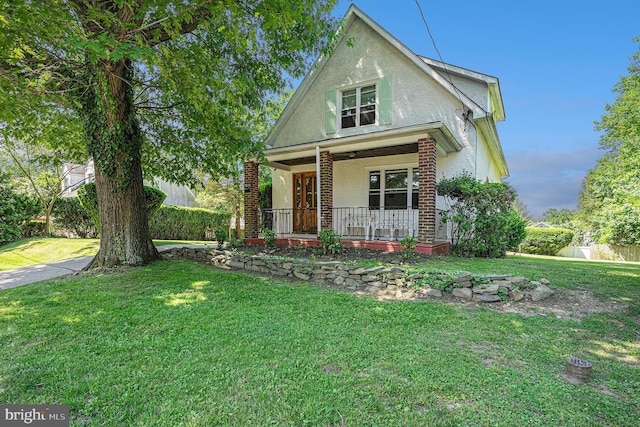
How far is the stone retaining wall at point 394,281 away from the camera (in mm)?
4566

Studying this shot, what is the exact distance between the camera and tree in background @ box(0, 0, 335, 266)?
4469 mm

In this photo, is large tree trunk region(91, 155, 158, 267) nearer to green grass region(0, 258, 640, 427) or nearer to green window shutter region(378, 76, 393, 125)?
green grass region(0, 258, 640, 427)

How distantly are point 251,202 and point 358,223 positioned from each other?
147 inches

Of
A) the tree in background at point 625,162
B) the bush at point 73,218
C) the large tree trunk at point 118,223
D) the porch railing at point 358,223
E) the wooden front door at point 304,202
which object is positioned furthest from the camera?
the tree in background at point 625,162

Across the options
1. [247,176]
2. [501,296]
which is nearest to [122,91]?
[247,176]

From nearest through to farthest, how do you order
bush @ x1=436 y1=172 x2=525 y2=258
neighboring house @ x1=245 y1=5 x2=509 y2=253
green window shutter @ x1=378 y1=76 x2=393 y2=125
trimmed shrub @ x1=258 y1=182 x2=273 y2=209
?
bush @ x1=436 y1=172 x2=525 y2=258 → neighboring house @ x1=245 y1=5 x2=509 y2=253 → green window shutter @ x1=378 y1=76 x2=393 y2=125 → trimmed shrub @ x1=258 y1=182 x2=273 y2=209

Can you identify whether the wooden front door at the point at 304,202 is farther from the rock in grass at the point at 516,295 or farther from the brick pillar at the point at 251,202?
the rock in grass at the point at 516,295

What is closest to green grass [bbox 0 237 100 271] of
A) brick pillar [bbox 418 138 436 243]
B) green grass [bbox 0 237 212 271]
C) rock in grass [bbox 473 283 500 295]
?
green grass [bbox 0 237 212 271]

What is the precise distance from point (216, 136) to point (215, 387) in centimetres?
576

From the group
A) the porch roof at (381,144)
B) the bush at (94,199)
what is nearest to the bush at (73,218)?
the bush at (94,199)

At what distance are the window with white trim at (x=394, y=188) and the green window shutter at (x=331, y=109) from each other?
216 cm

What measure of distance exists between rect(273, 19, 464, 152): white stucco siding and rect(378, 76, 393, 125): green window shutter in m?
0.14

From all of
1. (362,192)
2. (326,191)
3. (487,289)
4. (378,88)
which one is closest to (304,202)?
(362,192)

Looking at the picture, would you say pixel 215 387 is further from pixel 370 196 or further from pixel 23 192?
pixel 23 192
